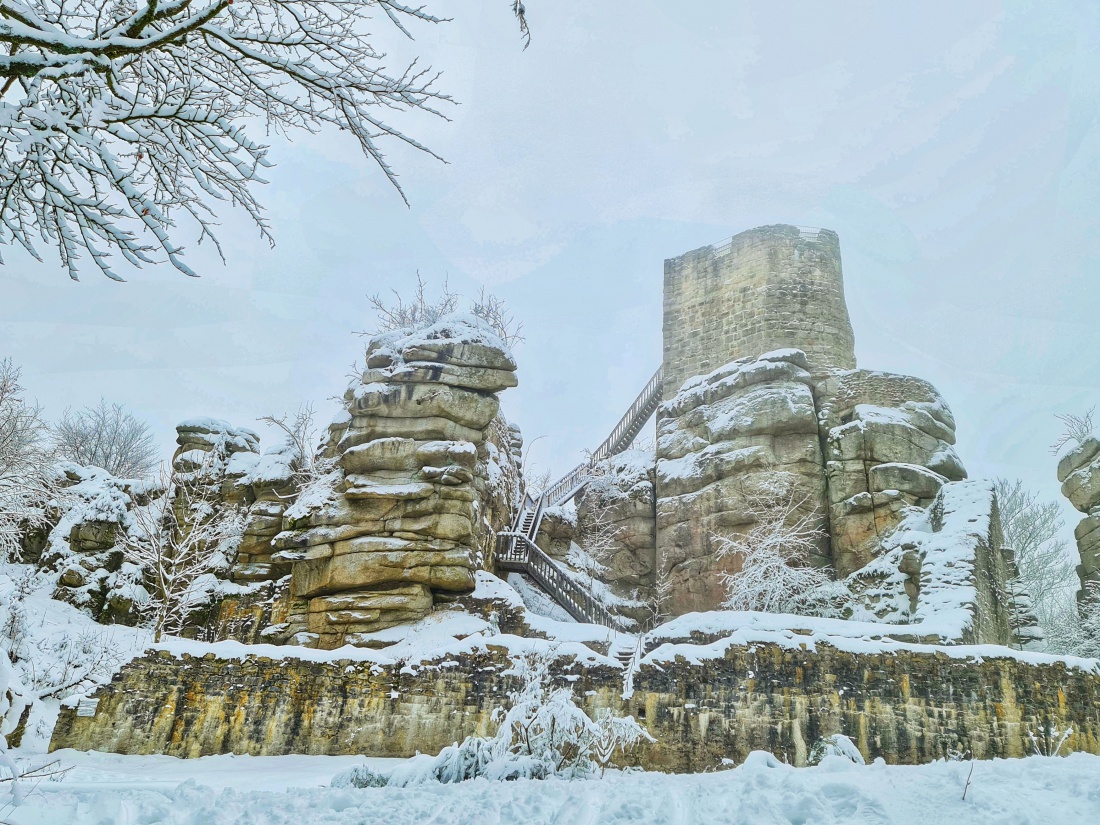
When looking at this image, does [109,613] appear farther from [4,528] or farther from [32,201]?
[32,201]

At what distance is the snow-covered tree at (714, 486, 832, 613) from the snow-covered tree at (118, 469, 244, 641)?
12128mm

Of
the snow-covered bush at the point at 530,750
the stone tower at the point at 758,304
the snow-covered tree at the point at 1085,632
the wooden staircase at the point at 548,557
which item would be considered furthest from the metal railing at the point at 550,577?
the snow-covered tree at the point at 1085,632

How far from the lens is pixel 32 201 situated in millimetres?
3963

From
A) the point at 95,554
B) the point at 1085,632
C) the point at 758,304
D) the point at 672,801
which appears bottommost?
the point at 672,801

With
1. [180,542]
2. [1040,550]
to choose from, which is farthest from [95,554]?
[1040,550]

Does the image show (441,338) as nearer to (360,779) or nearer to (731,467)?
(731,467)

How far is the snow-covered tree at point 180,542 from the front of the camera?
16531mm

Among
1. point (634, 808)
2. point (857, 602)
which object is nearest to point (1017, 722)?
point (857, 602)

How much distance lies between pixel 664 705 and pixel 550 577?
27.6 feet

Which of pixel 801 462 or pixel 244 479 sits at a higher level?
pixel 801 462

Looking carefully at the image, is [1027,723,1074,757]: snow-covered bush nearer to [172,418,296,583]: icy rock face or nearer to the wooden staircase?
the wooden staircase

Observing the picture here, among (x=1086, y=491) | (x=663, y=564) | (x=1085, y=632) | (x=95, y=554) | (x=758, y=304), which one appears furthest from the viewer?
(x=758, y=304)

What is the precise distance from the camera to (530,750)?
6.91m

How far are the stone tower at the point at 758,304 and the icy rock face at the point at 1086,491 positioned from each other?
6.20 meters
